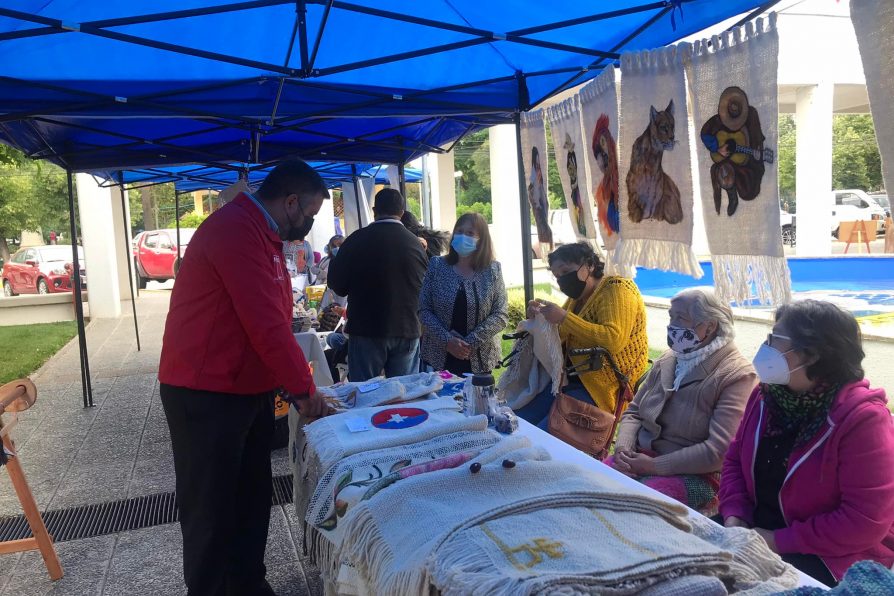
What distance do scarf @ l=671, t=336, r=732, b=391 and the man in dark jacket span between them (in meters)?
2.04

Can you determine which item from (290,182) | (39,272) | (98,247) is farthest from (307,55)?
(39,272)

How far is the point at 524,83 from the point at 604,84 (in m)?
1.25

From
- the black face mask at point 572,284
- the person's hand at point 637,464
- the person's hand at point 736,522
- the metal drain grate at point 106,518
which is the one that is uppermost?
the black face mask at point 572,284

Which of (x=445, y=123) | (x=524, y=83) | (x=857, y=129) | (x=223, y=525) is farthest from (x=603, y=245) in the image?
(x=857, y=129)

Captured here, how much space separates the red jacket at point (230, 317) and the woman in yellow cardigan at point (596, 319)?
4.73 feet

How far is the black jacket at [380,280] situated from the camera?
14.2ft

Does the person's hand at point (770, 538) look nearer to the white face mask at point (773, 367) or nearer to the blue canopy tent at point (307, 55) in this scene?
the white face mask at point (773, 367)

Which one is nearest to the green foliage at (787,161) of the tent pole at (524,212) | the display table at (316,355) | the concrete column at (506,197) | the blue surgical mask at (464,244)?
the concrete column at (506,197)

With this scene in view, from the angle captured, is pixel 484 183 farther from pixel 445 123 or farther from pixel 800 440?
pixel 800 440

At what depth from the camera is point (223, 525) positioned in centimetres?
259

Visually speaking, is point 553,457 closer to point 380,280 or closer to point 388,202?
point 380,280

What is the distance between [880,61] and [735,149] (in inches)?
26.4

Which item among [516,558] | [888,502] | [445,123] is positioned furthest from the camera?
[445,123]

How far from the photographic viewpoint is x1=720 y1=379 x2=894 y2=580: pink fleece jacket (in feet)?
6.47
